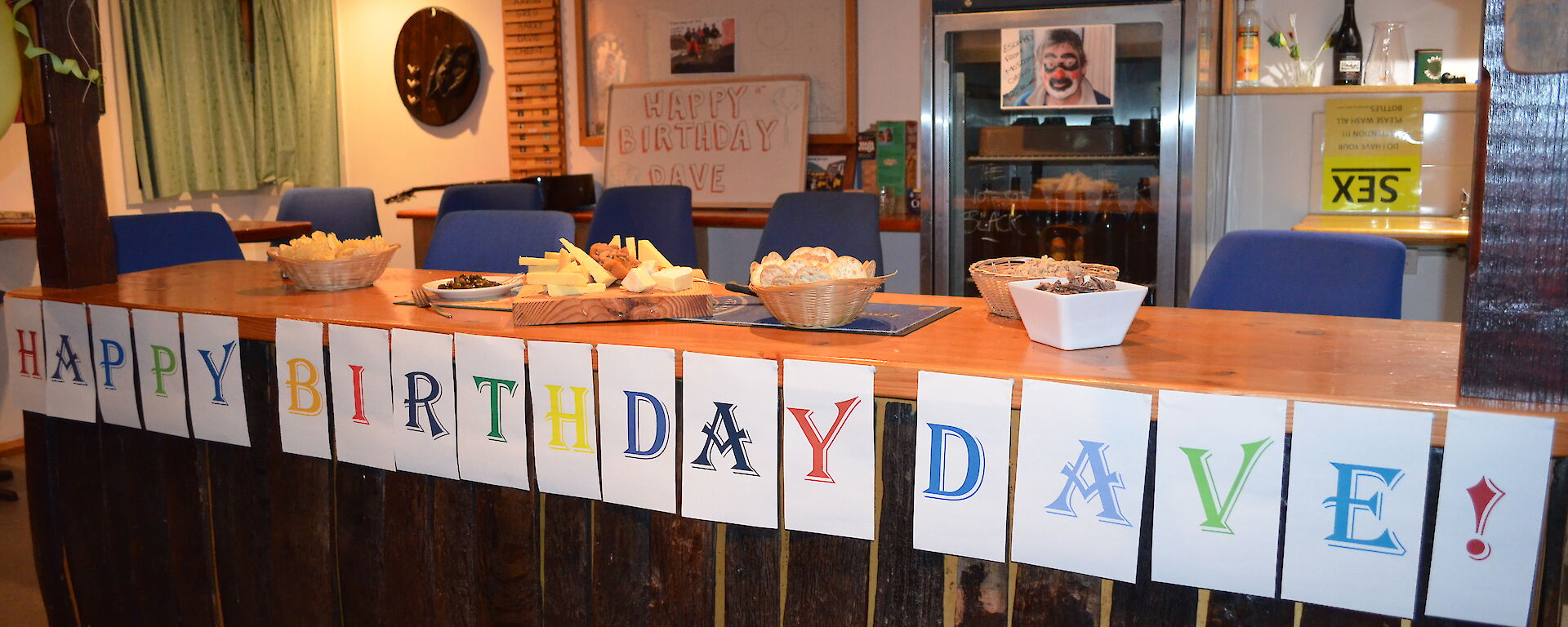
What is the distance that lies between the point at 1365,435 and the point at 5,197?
5137 millimetres

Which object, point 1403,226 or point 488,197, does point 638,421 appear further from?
point 1403,226

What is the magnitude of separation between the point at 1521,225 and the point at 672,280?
1151mm

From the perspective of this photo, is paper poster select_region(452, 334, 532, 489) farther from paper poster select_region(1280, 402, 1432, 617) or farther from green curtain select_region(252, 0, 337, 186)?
green curtain select_region(252, 0, 337, 186)

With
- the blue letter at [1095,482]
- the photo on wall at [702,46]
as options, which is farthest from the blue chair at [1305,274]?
the photo on wall at [702,46]

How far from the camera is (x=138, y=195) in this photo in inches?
206

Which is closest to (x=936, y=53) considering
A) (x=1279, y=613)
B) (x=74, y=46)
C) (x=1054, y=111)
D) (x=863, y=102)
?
(x=1054, y=111)

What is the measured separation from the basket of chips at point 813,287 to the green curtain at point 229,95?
472cm

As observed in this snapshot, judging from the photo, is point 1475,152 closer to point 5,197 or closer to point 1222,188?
point 1222,188

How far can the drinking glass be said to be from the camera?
3867 mm

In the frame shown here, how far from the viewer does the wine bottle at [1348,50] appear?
388 centimetres

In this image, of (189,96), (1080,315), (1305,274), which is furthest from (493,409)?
(189,96)

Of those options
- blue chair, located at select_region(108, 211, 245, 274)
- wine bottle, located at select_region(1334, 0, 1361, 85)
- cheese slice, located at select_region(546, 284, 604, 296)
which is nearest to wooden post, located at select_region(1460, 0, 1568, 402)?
cheese slice, located at select_region(546, 284, 604, 296)

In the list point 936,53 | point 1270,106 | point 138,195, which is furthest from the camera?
point 138,195

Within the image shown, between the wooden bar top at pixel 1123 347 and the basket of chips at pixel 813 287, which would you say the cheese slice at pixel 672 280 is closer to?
the wooden bar top at pixel 1123 347
